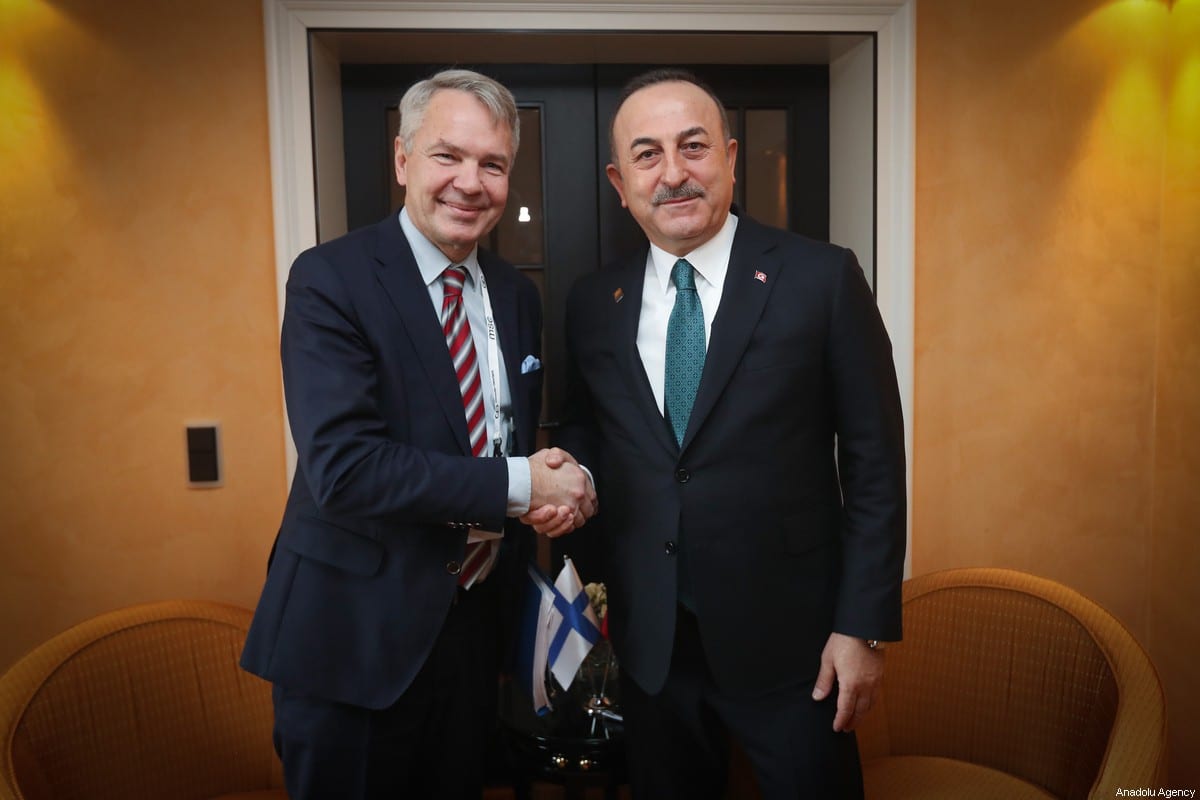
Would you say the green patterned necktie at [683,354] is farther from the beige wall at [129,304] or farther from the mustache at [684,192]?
the beige wall at [129,304]

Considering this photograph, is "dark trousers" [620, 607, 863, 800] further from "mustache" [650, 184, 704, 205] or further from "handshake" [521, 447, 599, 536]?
"mustache" [650, 184, 704, 205]

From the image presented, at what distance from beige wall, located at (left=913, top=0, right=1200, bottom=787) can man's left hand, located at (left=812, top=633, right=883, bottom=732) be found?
1.03 metres

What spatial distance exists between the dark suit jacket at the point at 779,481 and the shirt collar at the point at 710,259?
48 mm

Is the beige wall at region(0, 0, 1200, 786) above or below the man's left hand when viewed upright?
above

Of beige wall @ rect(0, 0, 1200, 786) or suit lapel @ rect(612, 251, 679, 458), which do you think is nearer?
suit lapel @ rect(612, 251, 679, 458)

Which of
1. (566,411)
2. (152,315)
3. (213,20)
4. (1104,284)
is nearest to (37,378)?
(152,315)

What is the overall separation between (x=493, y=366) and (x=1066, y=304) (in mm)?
1787

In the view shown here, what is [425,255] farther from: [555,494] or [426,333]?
[555,494]

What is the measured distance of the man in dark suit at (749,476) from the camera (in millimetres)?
1675

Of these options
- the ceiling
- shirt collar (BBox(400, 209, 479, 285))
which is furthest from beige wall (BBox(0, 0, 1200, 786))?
shirt collar (BBox(400, 209, 479, 285))

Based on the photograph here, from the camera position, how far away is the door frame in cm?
235

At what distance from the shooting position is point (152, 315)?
92.9 inches

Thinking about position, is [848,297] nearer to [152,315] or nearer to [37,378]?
[152,315]

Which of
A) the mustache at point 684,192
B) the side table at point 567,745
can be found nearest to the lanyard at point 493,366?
the mustache at point 684,192
